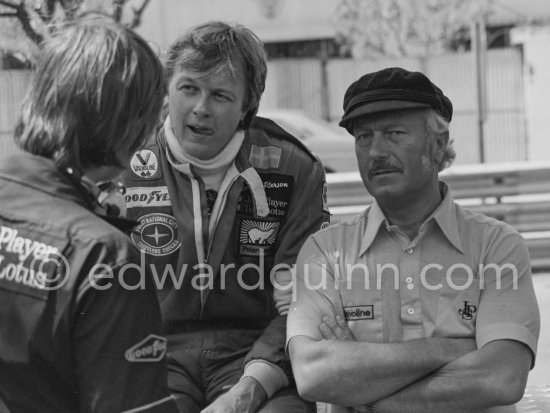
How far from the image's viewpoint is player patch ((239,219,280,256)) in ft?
10.5

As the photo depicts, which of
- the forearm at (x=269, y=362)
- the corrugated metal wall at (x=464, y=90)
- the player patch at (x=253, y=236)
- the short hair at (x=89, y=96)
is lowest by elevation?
the corrugated metal wall at (x=464, y=90)

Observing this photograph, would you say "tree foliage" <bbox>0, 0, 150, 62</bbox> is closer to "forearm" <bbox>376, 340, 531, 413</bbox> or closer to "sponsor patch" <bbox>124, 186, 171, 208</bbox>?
"sponsor patch" <bbox>124, 186, 171, 208</bbox>

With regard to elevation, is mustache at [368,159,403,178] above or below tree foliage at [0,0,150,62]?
below

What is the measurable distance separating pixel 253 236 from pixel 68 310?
153 centimetres

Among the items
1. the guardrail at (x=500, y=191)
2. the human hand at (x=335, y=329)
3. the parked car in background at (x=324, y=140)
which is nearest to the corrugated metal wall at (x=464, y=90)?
the parked car in background at (x=324, y=140)

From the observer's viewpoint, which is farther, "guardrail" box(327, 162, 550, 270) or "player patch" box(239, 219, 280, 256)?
"guardrail" box(327, 162, 550, 270)

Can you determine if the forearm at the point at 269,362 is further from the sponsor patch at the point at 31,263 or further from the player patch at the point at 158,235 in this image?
the sponsor patch at the point at 31,263

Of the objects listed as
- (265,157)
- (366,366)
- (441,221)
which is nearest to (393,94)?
(441,221)

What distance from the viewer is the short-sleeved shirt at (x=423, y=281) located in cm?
284

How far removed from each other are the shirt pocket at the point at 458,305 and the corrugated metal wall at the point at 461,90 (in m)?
17.7

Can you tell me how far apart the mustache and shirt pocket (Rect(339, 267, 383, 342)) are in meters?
0.31

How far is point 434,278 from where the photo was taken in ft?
9.57

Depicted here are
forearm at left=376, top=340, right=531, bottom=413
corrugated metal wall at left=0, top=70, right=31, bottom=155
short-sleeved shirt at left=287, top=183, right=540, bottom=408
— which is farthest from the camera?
corrugated metal wall at left=0, top=70, right=31, bottom=155

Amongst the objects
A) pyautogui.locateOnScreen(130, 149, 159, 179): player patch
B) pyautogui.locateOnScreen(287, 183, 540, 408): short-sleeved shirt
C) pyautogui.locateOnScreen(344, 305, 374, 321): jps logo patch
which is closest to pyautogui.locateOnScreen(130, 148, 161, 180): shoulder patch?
pyautogui.locateOnScreen(130, 149, 159, 179): player patch
